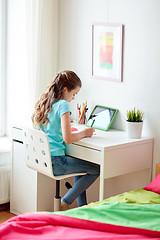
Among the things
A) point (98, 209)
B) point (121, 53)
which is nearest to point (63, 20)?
point (121, 53)

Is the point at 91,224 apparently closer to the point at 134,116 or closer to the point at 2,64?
the point at 134,116

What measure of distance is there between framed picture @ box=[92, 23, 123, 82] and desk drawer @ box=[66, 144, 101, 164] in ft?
2.04

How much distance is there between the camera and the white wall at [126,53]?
2984 millimetres

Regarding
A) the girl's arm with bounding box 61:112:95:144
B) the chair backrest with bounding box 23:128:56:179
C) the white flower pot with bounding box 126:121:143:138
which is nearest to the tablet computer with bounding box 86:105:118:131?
the white flower pot with bounding box 126:121:143:138

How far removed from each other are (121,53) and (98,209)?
52.7 inches

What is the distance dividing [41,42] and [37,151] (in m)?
1.06

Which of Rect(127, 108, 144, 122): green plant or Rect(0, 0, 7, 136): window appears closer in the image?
Rect(127, 108, 144, 122): green plant

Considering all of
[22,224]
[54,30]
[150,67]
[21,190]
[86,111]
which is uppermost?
[54,30]

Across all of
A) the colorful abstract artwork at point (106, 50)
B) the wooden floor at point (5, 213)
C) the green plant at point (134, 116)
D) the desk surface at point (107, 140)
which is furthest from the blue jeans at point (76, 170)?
the colorful abstract artwork at point (106, 50)

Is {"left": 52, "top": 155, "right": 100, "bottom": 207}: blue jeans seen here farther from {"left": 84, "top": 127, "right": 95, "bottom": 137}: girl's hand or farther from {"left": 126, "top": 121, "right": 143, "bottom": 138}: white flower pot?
{"left": 126, "top": 121, "right": 143, "bottom": 138}: white flower pot

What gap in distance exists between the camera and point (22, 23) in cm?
359

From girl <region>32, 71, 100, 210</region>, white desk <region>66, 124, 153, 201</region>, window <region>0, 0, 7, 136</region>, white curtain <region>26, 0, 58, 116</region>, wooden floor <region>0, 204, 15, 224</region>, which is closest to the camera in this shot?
white desk <region>66, 124, 153, 201</region>

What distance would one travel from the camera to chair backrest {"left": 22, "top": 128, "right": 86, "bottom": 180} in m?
2.84

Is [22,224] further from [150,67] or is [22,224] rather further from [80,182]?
[150,67]
